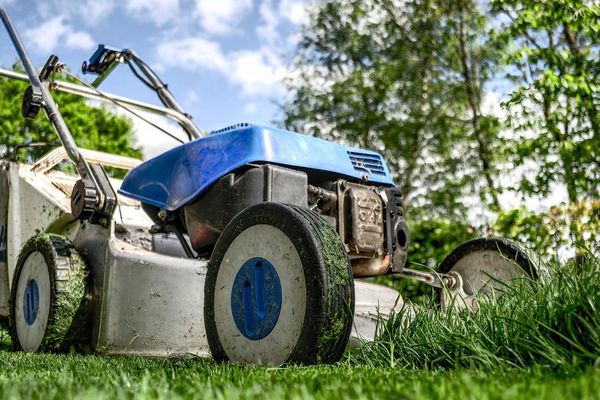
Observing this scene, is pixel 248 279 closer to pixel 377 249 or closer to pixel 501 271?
pixel 377 249

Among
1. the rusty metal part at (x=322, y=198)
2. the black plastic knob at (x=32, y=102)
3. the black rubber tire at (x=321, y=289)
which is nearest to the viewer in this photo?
the black rubber tire at (x=321, y=289)

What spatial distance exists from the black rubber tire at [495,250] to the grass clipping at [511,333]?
87 cm

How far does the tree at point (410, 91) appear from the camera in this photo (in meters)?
15.1

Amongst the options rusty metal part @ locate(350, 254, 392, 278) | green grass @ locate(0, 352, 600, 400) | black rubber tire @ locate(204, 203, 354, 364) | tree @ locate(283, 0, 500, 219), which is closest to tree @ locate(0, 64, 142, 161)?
tree @ locate(283, 0, 500, 219)

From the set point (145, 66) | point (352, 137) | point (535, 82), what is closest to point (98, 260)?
point (145, 66)

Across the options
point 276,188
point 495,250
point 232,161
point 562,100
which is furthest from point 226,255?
point 562,100

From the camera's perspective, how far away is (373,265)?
325cm

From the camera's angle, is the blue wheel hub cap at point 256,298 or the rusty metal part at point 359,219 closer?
the blue wheel hub cap at point 256,298

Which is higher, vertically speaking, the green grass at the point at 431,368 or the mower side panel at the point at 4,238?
the mower side panel at the point at 4,238

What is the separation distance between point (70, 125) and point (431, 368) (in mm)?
18428

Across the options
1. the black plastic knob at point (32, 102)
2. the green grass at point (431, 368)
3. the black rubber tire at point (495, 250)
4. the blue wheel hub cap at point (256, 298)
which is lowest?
the green grass at point (431, 368)

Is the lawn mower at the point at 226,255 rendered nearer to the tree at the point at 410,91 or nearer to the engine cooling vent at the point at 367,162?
the engine cooling vent at the point at 367,162

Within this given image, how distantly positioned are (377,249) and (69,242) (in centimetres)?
146

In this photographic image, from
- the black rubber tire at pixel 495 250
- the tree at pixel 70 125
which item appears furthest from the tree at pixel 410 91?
the black rubber tire at pixel 495 250
